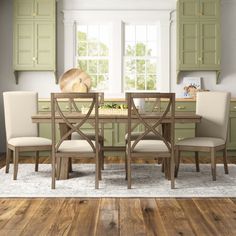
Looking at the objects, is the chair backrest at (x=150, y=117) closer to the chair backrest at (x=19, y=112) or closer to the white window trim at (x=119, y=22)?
the chair backrest at (x=19, y=112)

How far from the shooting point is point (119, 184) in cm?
458

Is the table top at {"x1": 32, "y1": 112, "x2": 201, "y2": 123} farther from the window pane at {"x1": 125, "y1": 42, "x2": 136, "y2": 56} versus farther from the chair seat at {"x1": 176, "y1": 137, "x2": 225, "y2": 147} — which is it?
the window pane at {"x1": 125, "y1": 42, "x2": 136, "y2": 56}

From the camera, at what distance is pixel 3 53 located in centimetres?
748

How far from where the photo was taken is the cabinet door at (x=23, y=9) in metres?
7.13

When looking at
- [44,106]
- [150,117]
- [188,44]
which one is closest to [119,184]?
[150,117]

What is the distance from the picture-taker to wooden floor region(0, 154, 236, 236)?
9.87 feet

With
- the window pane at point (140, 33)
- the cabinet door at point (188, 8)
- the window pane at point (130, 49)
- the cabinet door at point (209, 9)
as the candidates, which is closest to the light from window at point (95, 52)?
the window pane at point (130, 49)

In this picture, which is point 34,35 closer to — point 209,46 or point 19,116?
point 19,116

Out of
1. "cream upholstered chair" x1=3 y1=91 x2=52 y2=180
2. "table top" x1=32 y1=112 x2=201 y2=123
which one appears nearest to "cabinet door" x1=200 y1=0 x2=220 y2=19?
"table top" x1=32 y1=112 x2=201 y2=123

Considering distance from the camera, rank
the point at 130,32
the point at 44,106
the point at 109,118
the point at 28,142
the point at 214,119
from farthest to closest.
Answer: the point at 130,32 → the point at 44,106 → the point at 214,119 → the point at 28,142 → the point at 109,118

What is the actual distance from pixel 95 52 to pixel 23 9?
136 cm

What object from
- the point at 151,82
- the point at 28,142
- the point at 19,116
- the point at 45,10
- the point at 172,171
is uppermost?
the point at 45,10

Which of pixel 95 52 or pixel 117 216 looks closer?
pixel 117 216

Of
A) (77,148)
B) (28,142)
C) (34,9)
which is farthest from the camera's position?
(34,9)
